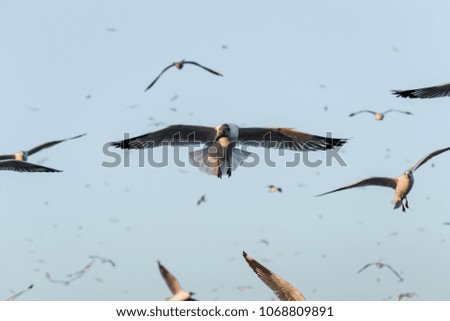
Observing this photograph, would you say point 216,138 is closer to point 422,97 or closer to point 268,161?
point 268,161

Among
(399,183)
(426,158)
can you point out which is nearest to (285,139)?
(399,183)

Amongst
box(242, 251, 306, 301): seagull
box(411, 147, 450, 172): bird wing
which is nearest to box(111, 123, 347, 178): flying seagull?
box(411, 147, 450, 172): bird wing

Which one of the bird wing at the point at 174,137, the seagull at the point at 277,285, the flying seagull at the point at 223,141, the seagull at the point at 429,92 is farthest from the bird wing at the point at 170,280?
the seagull at the point at 429,92

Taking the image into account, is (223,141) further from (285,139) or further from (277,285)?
(277,285)

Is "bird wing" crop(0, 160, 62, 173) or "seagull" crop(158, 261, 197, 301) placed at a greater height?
"bird wing" crop(0, 160, 62, 173)

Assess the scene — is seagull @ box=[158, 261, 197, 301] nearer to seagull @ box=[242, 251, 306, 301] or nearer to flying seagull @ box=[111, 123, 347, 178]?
seagull @ box=[242, 251, 306, 301]
